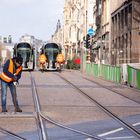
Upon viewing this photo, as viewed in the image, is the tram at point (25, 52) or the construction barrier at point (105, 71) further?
the tram at point (25, 52)

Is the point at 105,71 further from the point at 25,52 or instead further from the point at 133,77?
the point at 25,52

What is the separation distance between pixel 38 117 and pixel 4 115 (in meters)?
1.04

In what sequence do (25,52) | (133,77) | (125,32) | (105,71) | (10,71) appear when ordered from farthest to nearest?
1. (25,52)
2. (125,32)
3. (105,71)
4. (133,77)
5. (10,71)

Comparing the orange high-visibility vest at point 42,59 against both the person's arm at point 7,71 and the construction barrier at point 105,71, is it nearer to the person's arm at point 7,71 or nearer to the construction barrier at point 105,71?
the construction barrier at point 105,71

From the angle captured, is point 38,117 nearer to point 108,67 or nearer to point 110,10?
point 108,67

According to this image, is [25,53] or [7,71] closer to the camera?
[7,71]

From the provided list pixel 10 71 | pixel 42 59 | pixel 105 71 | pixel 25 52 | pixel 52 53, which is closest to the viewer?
pixel 10 71

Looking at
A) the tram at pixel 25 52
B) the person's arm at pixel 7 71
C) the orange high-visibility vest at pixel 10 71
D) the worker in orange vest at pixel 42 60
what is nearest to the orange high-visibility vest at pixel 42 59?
the worker in orange vest at pixel 42 60

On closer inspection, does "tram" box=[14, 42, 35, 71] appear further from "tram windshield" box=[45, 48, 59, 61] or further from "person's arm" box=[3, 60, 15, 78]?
"person's arm" box=[3, 60, 15, 78]

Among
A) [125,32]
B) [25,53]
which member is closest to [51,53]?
[25,53]

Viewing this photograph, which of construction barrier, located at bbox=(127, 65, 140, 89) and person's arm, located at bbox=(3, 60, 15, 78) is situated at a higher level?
person's arm, located at bbox=(3, 60, 15, 78)

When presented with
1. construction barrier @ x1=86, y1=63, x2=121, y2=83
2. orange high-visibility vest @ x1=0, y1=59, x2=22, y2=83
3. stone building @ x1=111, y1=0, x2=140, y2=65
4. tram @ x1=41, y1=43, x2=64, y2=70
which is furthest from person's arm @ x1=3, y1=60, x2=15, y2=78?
tram @ x1=41, y1=43, x2=64, y2=70

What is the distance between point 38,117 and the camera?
746 inches

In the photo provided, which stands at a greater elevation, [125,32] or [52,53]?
[125,32]
